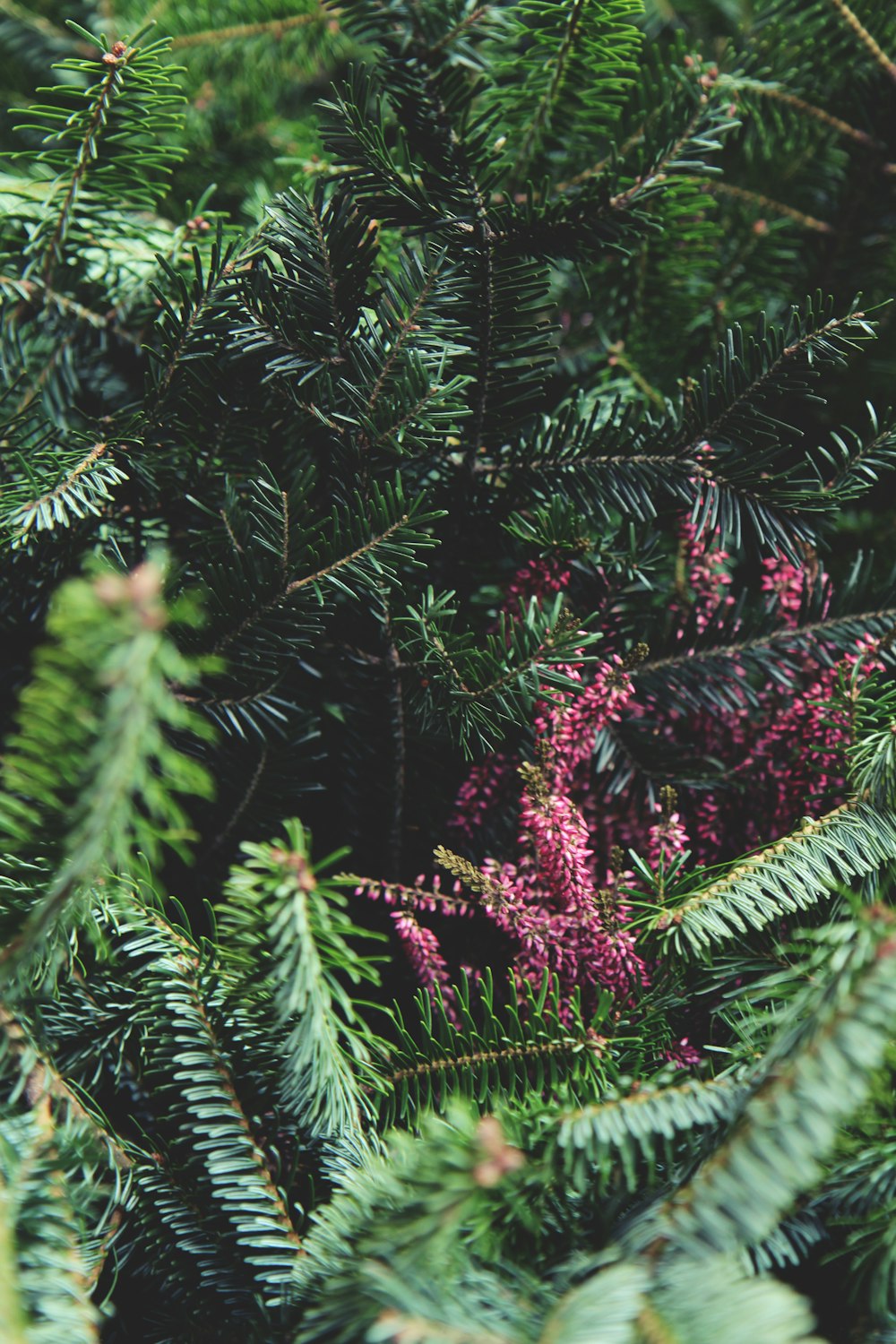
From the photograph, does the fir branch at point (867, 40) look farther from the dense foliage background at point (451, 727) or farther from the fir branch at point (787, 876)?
the fir branch at point (787, 876)

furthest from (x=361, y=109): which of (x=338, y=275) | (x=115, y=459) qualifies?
(x=115, y=459)

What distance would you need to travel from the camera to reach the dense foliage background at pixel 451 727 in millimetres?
262

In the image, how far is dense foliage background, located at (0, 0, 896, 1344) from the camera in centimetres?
26

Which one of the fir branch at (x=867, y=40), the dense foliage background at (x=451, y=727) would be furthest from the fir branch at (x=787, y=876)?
the fir branch at (x=867, y=40)

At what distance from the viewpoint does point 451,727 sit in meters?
0.39

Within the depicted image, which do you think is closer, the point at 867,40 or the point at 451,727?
the point at 451,727

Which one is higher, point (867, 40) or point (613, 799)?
point (867, 40)

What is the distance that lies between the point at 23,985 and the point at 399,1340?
160mm

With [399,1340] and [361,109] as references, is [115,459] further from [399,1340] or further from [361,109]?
[399,1340]

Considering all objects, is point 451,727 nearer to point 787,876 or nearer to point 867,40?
point 787,876

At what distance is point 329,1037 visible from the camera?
30 centimetres

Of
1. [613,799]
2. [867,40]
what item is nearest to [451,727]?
[613,799]

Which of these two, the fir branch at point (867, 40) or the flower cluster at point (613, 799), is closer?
the flower cluster at point (613, 799)

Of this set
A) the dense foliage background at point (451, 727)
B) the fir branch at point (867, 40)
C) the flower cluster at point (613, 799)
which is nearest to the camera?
the dense foliage background at point (451, 727)
